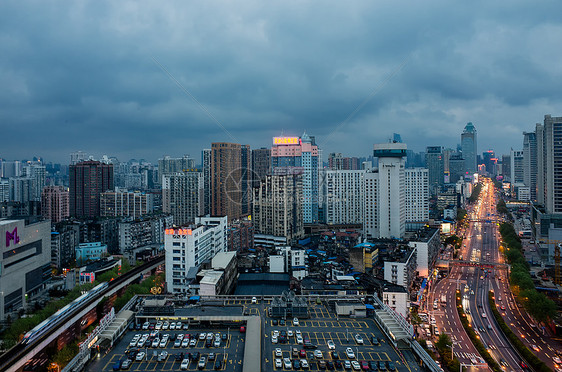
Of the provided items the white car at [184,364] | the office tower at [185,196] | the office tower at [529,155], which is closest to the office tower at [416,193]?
the office tower at [185,196]

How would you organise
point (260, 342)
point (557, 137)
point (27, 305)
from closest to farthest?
point (260, 342), point (27, 305), point (557, 137)

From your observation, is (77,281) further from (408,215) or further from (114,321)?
(408,215)

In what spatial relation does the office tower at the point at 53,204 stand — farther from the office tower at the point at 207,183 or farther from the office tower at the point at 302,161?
the office tower at the point at 302,161

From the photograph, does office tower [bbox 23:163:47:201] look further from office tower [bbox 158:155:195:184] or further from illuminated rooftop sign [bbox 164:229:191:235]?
illuminated rooftop sign [bbox 164:229:191:235]

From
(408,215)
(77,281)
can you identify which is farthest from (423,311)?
(408,215)

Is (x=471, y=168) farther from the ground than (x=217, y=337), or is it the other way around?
(x=471, y=168)
